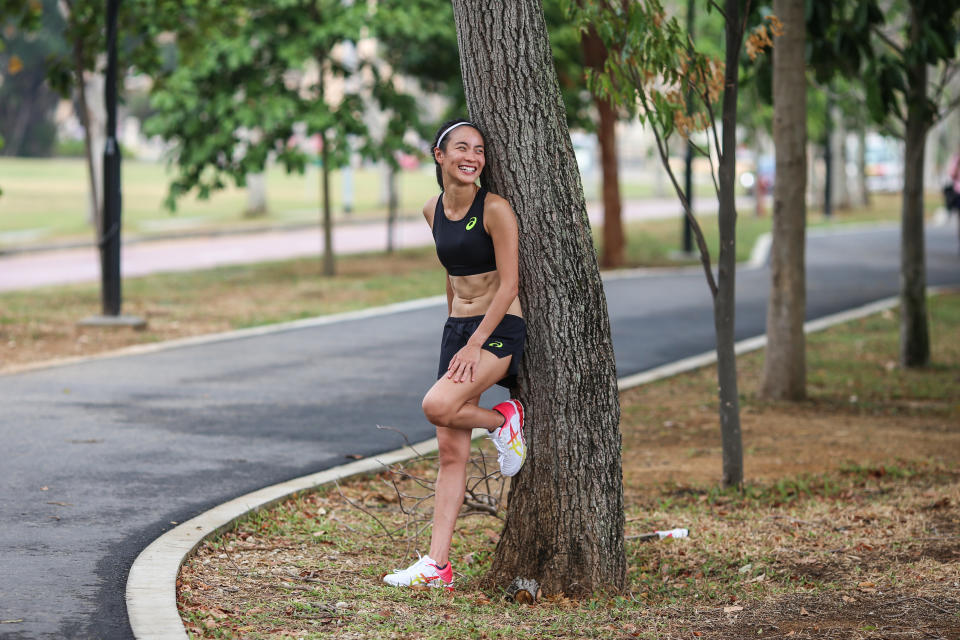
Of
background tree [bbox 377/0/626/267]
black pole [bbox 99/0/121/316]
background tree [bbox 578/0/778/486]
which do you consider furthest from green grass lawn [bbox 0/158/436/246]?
background tree [bbox 578/0/778/486]

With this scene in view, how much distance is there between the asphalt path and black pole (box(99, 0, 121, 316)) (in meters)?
1.65

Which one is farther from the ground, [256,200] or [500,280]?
[256,200]

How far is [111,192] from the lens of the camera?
13789mm

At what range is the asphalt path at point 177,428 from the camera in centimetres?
558

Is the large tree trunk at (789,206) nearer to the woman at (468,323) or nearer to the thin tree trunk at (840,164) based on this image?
the woman at (468,323)

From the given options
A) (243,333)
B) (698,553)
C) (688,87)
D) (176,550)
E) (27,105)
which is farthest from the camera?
(27,105)

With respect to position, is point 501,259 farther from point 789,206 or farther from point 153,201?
point 153,201

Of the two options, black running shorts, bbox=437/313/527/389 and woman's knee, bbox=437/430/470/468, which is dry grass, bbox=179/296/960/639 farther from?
black running shorts, bbox=437/313/527/389

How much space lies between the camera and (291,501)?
7145mm

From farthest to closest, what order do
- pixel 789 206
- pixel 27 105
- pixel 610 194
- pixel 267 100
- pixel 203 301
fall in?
pixel 27 105, pixel 610 194, pixel 267 100, pixel 203 301, pixel 789 206

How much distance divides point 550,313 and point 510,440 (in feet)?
1.93

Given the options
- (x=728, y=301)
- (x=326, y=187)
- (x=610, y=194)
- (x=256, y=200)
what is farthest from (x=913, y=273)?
(x=256, y=200)

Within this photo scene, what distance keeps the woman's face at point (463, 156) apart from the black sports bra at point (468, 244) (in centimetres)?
12

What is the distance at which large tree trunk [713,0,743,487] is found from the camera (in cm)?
769
